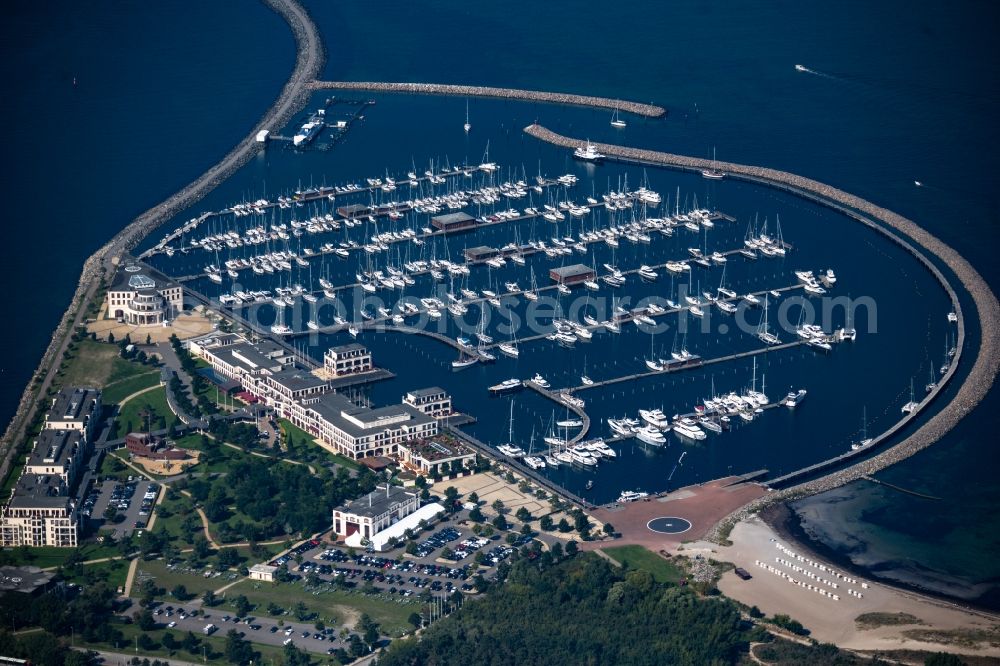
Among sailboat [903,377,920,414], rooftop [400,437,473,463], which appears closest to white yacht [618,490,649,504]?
rooftop [400,437,473,463]

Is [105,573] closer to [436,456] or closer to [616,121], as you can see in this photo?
[436,456]

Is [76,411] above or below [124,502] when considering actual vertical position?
above

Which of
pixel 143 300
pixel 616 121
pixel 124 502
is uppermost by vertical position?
pixel 616 121

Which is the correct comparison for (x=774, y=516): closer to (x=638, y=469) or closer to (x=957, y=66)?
(x=638, y=469)

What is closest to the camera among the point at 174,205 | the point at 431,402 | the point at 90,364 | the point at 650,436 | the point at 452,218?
the point at 650,436

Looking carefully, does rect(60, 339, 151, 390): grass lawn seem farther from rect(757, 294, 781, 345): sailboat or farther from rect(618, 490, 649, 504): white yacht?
rect(757, 294, 781, 345): sailboat

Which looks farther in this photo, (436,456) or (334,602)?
(436,456)

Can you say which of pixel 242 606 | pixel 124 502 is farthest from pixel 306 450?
pixel 242 606

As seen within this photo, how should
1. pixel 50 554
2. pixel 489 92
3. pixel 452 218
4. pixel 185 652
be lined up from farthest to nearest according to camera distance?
pixel 489 92 < pixel 452 218 < pixel 50 554 < pixel 185 652

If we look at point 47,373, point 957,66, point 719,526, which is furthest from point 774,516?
point 957,66
